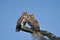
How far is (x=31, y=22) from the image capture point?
13.0 ft

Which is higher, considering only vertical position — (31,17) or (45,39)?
(31,17)

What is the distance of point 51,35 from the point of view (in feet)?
12.8

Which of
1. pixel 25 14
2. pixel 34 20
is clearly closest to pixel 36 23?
pixel 34 20

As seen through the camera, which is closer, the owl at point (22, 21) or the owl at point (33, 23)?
the owl at point (33, 23)

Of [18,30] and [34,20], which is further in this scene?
[18,30]

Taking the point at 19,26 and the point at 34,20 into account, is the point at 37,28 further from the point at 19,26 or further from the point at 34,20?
the point at 19,26

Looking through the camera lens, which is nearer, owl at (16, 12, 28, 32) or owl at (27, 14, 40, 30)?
owl at (27, 14, 40, 30)

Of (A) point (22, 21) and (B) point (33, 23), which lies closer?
(B) point (33, 23)

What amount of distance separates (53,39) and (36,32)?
1.38 ft

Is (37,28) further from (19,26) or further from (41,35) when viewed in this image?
(19,26)

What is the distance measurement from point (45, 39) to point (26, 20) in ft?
2.08

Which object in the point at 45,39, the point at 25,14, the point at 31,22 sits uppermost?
the point at 25,14

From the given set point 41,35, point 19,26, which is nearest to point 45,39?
point 41,35

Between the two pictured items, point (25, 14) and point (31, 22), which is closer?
point (31, 22)
